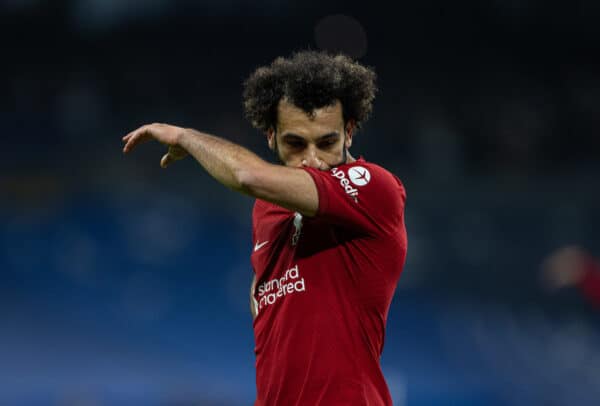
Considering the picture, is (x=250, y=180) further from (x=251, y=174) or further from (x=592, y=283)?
(x=592, y=283)

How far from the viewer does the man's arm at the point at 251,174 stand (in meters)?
2.71

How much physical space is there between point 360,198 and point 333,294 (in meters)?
0.34

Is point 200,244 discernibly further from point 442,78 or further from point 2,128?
point 442,78

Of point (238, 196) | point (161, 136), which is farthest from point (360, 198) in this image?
point (238, 196)

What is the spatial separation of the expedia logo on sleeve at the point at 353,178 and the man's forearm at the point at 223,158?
297 millimetres

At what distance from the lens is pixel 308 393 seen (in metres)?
2.83

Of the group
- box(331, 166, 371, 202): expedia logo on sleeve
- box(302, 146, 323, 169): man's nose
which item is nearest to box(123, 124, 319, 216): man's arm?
box(331, 166, 371, 202): expedia logo on sleeve

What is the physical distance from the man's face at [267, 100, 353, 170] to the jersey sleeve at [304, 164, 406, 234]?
0.12 m

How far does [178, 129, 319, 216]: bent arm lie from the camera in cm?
271

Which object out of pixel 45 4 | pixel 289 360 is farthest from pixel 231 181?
pixel 45 4

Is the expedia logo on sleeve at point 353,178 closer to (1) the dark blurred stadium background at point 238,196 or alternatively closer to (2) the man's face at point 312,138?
(2) the man's face at point 312,138

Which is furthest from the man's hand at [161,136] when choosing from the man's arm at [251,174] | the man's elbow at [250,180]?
the man's elbow at [250,180]

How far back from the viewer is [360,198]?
9.54 ft

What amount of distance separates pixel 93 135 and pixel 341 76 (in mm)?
7971
